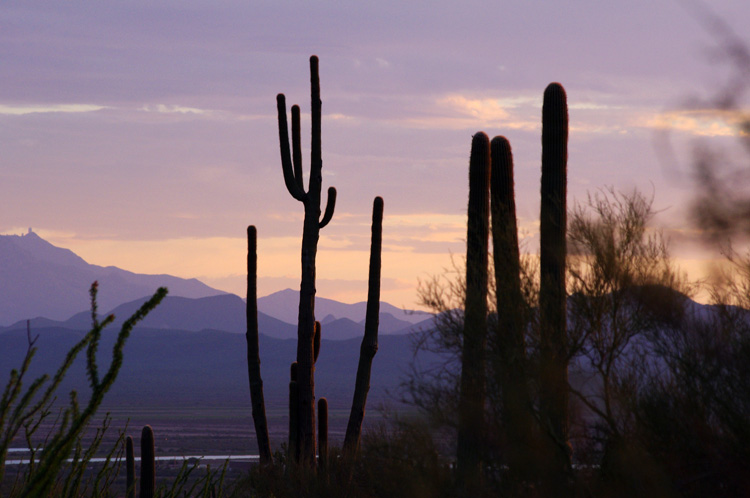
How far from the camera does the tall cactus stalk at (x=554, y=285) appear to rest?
31.4 ft

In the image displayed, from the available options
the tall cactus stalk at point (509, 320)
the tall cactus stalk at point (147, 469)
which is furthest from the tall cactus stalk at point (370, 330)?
the tall cactus stalk at point (147, 469)

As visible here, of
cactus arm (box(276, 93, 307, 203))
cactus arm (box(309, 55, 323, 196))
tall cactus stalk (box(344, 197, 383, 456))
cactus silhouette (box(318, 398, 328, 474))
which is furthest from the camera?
tall cactus stalk (box(344, 197, 383, 456))

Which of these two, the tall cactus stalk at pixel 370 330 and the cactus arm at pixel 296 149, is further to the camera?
the tall cactus stalk at pixel 370 330

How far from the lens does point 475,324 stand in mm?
12078

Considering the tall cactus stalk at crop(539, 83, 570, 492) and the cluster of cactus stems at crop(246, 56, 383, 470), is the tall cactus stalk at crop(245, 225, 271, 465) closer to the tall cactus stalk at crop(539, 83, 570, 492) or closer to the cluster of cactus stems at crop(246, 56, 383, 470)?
the cluster of cactus stems at crop(246, 56, 383, 470)

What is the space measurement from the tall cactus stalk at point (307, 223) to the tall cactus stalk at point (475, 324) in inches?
110

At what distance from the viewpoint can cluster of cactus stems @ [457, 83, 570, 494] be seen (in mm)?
9984

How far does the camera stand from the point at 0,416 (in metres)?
2.02

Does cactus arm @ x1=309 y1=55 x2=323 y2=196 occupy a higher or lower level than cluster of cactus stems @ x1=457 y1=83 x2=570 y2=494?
higher

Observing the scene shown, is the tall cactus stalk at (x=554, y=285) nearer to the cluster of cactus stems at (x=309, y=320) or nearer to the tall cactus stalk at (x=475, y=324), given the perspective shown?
the tall cactus stalk at (x=475, y=324)

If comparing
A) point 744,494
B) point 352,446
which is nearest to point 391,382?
point 352,446

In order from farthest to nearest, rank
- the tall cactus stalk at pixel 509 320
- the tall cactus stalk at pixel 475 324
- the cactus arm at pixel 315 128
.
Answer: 1. the cactus arm at pixel 315 128
2. the tall cactus stalk at pixel 475 324
3. the tall cactus stalk at pixel 509 320

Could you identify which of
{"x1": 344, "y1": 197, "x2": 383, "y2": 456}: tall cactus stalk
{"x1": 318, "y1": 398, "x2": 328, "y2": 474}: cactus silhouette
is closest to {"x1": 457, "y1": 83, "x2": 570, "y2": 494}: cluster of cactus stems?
{"x1": 344, "y1": 197, "x2": 383, "y2": 456}: tall cactus stalk

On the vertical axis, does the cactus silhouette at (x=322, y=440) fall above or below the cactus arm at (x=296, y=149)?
below
